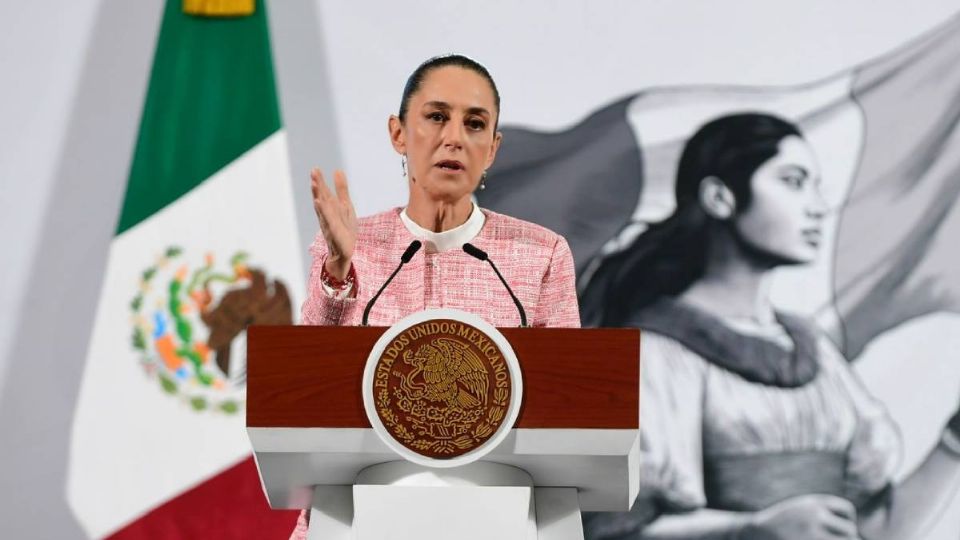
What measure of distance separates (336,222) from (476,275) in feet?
1.30

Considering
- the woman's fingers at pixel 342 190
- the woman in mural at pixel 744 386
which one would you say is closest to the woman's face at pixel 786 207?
the woman in mural at pixel 744 386

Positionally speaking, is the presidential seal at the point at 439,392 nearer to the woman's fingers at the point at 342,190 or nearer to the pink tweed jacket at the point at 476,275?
the woman's fingers at the point at 342,190

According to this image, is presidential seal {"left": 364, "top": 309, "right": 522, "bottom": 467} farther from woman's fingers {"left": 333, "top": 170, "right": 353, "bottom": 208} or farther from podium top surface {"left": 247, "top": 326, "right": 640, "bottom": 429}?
woman's fingers {"left": 333, "top": 170, "right": 353, "bottom": 208}

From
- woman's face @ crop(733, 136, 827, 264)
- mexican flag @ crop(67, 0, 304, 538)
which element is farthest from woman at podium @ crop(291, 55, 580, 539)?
woman's face @ crop(733, 136, 827, 264)

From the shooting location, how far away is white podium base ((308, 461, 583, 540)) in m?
1.65

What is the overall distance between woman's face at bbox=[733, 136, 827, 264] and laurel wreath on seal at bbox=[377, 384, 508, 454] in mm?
2330

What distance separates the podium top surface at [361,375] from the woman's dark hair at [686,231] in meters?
2.07

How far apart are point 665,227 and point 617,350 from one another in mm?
2157

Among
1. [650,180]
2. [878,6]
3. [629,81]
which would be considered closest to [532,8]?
[629,81]

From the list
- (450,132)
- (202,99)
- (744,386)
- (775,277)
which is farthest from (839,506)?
(202,99)

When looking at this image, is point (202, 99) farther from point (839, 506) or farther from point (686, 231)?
point (839, 506)

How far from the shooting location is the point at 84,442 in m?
3.53

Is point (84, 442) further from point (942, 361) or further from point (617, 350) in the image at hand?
point (942, 361)

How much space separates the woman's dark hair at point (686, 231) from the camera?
374 cm
